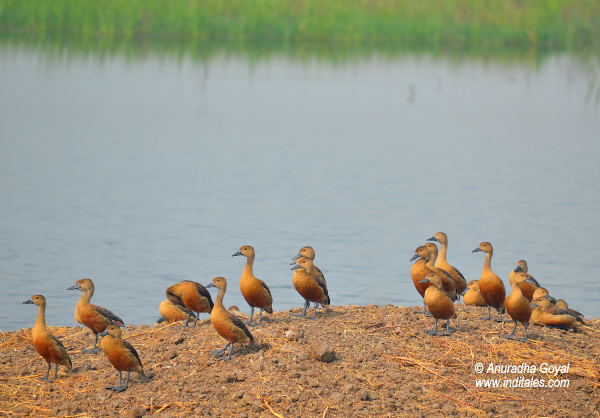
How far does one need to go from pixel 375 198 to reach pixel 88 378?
12.9 meters

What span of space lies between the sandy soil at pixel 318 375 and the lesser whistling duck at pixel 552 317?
371 mm

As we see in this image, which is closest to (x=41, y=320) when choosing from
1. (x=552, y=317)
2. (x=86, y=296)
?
(x=86, y=296)

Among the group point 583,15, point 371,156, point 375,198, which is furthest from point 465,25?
point 375,198

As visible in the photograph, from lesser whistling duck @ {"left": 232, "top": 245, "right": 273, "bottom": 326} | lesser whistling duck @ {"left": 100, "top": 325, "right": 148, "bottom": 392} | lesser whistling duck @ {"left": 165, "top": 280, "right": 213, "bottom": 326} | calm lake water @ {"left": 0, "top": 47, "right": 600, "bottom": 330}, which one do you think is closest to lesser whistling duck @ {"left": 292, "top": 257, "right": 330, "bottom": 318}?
lesser whistling duck @ {"left": 232, "top": 245, "right": 273, "bottom": 326}

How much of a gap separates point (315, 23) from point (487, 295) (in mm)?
30448

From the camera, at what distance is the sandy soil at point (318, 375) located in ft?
29.6

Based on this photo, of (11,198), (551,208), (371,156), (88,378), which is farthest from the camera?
(371,156)

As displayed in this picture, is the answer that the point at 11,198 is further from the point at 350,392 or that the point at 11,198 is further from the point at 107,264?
the point at 350,392

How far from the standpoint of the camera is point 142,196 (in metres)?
21.1

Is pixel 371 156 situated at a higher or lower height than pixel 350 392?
lower

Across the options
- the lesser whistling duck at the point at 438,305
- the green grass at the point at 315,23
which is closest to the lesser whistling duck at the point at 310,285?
the lesser whistling duck at the point at 438,305

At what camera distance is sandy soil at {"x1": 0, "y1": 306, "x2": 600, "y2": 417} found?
29.6 ft

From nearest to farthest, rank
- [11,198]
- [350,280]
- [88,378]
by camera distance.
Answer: [88,378] → [350,280] → [11,198]

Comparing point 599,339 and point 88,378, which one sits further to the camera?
point 599,339
